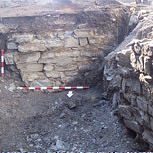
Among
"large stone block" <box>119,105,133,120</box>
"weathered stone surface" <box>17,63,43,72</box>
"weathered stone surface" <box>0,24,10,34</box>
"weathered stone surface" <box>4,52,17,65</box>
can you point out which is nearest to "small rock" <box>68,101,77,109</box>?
"weathered stone surface" <box>17,63,43,72</box>

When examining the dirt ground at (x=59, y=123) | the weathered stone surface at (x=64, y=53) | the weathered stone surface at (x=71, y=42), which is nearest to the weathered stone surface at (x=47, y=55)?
the weathered stone surface at (x=64, y=53)

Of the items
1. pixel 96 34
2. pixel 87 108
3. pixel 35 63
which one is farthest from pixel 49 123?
pixel 96 34

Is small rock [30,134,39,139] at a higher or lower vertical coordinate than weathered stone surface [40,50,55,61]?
lower

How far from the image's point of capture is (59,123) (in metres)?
6.67

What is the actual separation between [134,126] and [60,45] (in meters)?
3.95

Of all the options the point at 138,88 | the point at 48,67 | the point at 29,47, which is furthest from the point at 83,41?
the point at 138,88

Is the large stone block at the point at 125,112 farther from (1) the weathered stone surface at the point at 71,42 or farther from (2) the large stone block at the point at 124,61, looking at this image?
(1) the weathered stone surface at the point at 71,42

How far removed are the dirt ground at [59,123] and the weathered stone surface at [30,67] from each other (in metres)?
0.53

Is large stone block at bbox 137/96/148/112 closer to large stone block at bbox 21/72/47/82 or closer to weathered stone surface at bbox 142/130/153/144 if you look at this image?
weathered stone surface at bbox 142/130/153/144

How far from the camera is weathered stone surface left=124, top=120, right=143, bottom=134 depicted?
5.15m

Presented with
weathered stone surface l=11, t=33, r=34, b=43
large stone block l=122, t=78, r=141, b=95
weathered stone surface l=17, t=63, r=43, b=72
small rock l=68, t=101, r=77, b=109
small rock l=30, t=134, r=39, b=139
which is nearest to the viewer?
large stone block l=122, t=78, r=141, b=95

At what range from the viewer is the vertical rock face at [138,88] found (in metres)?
4.51

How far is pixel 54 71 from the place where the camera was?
27.8 ft

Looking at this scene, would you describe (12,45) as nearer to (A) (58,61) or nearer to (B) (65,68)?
(A) (58,61)
